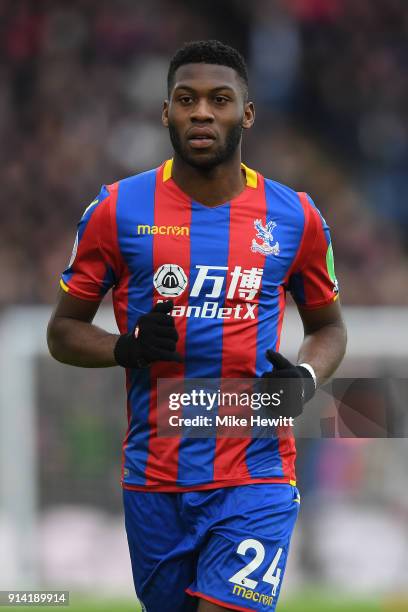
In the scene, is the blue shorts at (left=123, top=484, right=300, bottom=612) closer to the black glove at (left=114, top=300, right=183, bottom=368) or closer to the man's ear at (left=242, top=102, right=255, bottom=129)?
the black glove at (left=114, top=300, right=183, bottom=368)

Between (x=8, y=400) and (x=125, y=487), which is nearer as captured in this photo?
(x=125, y=487)

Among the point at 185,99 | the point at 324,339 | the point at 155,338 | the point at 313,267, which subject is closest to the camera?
the point at 155,338

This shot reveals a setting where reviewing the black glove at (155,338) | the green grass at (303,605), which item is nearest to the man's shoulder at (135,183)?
the black glove at (155,338)

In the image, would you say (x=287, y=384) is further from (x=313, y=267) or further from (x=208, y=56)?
(x=208, y=56)

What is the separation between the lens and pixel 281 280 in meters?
4.16

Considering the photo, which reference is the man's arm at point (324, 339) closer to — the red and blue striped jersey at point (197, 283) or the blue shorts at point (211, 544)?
the red and blue striped jersey at point (197, 283)

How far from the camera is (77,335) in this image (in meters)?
4.15

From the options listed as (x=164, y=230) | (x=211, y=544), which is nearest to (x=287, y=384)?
(x=211, y=544)

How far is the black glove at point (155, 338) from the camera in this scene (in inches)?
149

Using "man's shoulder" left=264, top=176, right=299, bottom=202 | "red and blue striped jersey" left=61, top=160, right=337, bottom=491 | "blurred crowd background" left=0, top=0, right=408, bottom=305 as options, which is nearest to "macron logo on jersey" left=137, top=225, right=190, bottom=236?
"red and blue striped jersey" left=61, top=160, right=337, bottom=491

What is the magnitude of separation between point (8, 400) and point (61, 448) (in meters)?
0.46

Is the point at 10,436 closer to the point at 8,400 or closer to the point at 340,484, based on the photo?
the point at 8,400

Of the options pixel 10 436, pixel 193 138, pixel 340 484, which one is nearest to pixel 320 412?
pixel 193 138

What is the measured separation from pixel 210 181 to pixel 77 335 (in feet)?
2.32
